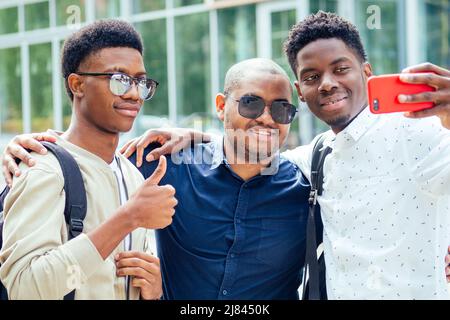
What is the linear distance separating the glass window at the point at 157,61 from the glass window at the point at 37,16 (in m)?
3.33

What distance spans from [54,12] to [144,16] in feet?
9.42

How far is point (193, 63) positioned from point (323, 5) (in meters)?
3.73

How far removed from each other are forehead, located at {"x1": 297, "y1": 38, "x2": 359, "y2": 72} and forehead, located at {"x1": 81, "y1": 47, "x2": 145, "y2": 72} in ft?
3.31

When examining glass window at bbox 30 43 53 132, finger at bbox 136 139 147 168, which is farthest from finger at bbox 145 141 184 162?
glass window at bbox 30 43 53 132

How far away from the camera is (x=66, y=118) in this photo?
60.0ft

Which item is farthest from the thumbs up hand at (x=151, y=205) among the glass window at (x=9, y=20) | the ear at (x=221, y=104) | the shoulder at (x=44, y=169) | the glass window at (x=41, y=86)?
the glass window at (x=9, y=20)

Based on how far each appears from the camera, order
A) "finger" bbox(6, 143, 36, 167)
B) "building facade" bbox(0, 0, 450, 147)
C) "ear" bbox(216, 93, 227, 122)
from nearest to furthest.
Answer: "finger" bbox(6, 143, 36, 167) < "ear" bbox(216, 93, 227, 122) < "building facade" bbox(0, 0, 450, 147)

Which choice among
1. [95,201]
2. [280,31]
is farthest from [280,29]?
[95,201]

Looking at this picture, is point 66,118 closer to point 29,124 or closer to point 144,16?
point 29,124

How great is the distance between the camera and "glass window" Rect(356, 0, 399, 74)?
47.3ft

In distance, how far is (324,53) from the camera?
12.1 feet

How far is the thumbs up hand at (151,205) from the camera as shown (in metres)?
2.79

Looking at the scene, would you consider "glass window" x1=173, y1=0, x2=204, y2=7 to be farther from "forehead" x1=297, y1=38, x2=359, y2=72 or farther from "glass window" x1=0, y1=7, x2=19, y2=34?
"forehead" x1=297, y1=38, x2=359, y2=72

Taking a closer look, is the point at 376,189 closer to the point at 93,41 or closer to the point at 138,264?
the point at 138,264
